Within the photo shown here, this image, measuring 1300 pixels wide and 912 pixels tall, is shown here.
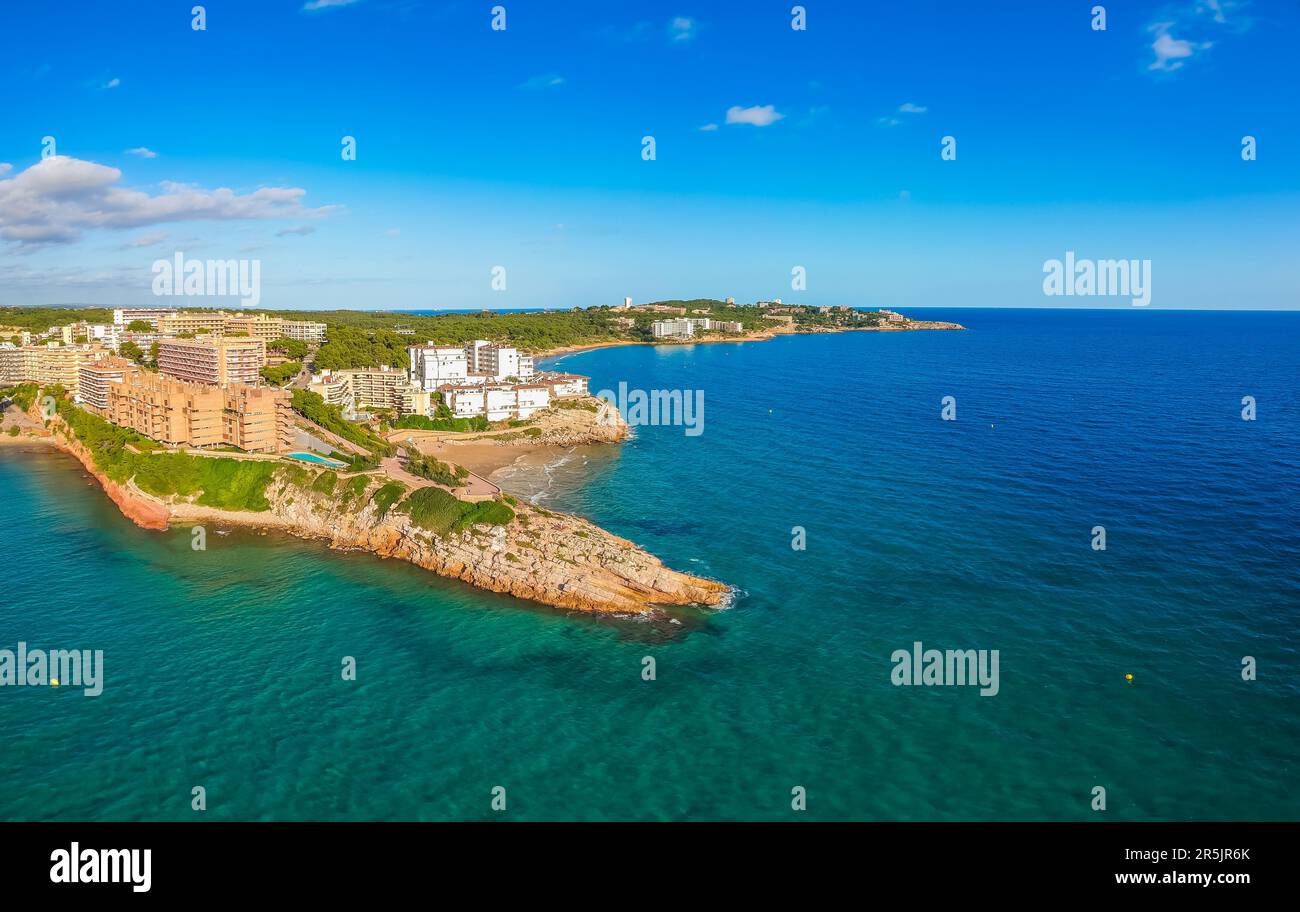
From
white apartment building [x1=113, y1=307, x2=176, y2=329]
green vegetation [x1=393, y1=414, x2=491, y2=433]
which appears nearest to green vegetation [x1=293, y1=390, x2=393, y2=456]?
green vegetation [x1=393, y1=414, x2=491, y2=433]

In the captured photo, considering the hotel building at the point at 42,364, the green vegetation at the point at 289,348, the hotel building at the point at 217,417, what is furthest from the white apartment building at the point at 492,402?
the hotel building at the point at 42,364

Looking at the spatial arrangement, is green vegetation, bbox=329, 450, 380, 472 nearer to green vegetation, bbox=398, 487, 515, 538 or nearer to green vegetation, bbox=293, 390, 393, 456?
green vegetation, bbox=293, 390, 393, 456

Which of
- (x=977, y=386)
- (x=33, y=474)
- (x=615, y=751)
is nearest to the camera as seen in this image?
(x=615, y=751)
